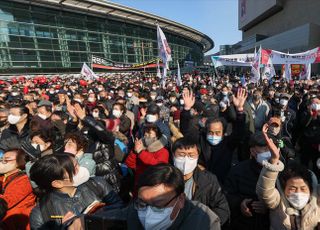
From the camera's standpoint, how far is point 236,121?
11.1 ft

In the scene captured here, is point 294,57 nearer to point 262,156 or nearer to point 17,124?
point 262,156

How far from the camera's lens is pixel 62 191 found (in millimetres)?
1779

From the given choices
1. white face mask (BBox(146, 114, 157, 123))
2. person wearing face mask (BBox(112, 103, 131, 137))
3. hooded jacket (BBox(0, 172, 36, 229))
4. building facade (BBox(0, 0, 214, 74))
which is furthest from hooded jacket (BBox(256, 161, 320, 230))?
building facade (BBox(0, 0, 214, 74))

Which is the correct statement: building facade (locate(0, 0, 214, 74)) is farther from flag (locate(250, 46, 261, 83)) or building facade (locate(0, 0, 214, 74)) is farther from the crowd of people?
the crowd of people

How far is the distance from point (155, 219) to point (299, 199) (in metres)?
1.01

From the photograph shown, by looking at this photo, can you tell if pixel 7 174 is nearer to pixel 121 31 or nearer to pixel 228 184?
pixel 228 184

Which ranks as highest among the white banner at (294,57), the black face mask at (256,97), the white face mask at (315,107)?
the white banner at (294,57)

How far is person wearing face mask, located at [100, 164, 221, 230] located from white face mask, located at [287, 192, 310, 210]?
1.96ft

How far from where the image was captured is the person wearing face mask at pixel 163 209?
128cm

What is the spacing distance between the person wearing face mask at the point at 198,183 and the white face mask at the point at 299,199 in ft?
1.67

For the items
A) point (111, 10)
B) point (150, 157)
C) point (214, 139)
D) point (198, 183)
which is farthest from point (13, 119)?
point (111, 10)

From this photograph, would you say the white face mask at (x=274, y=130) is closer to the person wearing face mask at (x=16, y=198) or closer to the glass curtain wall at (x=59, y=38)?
the person wearing face mask at (x=16, y=198)

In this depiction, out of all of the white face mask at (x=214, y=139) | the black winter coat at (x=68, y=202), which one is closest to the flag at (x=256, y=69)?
the white face mask at (x=214, y=139)

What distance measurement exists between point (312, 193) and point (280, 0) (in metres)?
43.4
